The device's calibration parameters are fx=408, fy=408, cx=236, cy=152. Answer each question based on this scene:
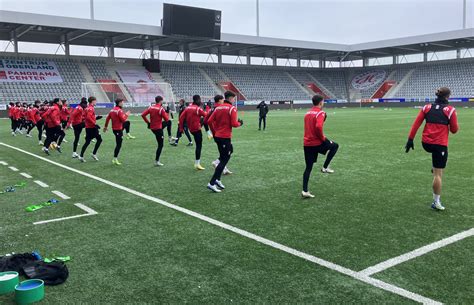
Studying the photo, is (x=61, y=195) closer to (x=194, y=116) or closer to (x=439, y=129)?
(x=194, y=116)

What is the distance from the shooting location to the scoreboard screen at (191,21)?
4519 centimetres

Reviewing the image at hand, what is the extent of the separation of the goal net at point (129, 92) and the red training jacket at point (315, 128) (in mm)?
36135

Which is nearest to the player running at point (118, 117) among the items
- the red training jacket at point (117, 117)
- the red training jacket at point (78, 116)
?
the red training jacket at point (117, 117)

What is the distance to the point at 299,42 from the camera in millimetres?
56875

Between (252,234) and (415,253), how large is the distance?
2.08 meters

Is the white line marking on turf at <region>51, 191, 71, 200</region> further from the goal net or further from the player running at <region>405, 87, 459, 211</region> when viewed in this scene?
the goal net

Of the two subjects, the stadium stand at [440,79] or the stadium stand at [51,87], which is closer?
the stadium stand at [51,87]

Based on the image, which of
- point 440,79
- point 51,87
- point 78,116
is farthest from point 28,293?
point 440,79

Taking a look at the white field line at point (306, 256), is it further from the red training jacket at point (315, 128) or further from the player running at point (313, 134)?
the red training jacket at point (315, 128)

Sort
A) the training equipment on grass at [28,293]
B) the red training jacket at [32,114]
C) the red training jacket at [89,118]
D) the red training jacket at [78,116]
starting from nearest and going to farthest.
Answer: the training equipment on grass at [28,293] < the red training jacket at [89,118] < the red training jacket at [78,116] < the red training jacket at [32,114]

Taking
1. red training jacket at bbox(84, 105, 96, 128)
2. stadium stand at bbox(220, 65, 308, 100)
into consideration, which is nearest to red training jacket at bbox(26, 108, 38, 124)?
red training jacket at bbox(84, 105, 96, 128)

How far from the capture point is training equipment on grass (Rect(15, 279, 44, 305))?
12.2 ft

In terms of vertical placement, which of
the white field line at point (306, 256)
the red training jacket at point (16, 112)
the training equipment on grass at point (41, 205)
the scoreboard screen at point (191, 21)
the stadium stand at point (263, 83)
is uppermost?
the scoreboard screen at point (191, 21)

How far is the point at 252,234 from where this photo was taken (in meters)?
5.66
